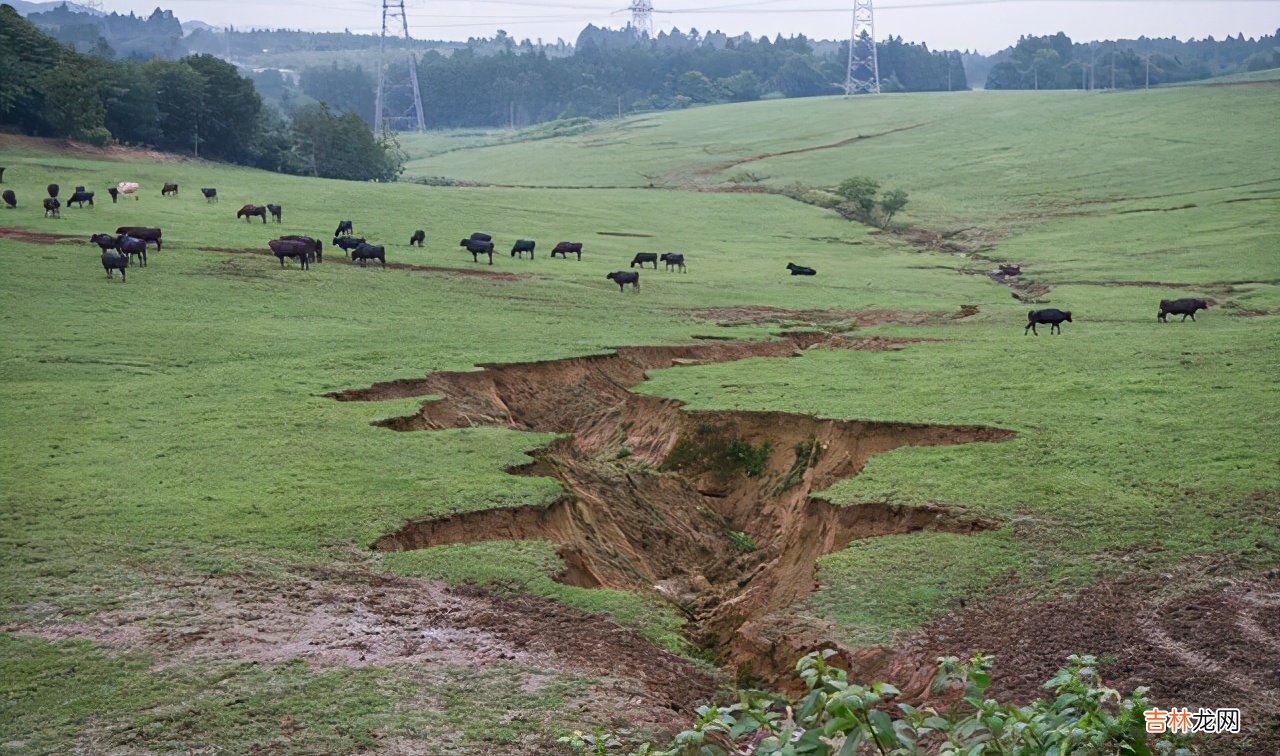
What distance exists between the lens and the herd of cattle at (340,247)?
34.9m

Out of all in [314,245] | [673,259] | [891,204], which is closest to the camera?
[314,245]

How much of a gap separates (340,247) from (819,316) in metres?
17.4

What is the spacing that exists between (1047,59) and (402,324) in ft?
517

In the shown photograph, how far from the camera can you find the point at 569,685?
1183cm

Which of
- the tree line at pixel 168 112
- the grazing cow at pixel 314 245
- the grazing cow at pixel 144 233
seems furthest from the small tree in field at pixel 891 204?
the grazing cow at pixel 144 233

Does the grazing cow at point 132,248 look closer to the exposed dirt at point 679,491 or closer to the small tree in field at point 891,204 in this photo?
the exposed dirt at point 679,491

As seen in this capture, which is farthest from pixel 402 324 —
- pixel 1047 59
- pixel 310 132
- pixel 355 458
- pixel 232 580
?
pixel 1047 59

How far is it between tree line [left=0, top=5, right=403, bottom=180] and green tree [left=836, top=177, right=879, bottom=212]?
33767 mm

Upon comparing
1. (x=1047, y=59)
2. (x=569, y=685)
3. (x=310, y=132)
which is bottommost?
(x=569, y=685)

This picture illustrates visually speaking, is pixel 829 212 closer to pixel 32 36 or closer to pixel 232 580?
pixel 32 36

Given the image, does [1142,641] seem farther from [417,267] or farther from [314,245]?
[417,267]

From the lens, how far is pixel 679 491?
71.1 feet

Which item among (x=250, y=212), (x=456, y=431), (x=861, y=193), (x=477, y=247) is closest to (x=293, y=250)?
(x=477, y=247)

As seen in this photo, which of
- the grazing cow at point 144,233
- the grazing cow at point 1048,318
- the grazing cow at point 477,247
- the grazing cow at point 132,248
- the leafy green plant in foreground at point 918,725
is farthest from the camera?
the grazing cow at point 477,247
